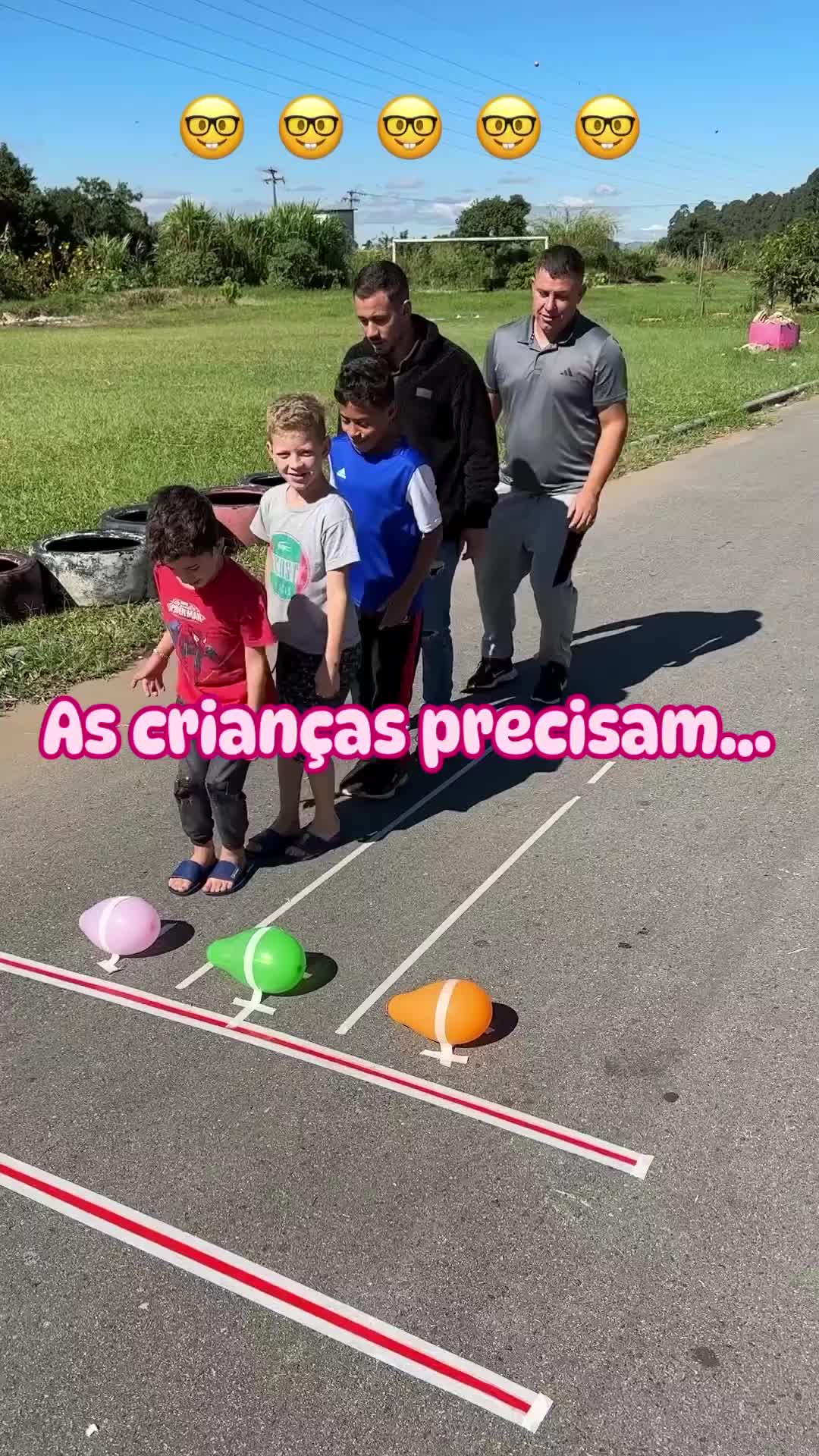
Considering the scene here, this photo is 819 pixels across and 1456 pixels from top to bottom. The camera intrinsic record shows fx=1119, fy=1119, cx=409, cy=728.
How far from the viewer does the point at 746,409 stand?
15797mm

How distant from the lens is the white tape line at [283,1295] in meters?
2.14

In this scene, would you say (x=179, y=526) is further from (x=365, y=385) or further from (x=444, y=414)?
(x=444, y=414)

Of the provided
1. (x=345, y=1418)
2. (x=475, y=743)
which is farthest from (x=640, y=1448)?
(x=475, y=743)

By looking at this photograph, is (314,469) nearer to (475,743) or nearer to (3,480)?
(475,743)

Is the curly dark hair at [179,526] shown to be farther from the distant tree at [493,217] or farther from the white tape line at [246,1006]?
the distant tree at [493,217]

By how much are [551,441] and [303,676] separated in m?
1.76

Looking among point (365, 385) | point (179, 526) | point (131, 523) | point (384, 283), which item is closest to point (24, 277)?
point (131, 523)

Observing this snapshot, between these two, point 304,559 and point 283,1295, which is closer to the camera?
point 283,1295

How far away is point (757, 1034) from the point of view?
3160 mm

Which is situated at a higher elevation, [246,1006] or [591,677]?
[591,677]

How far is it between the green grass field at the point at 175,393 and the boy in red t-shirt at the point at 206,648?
2.16 meters

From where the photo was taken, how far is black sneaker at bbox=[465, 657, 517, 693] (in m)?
5.62

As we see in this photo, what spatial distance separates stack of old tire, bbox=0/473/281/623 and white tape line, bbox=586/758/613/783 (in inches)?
106

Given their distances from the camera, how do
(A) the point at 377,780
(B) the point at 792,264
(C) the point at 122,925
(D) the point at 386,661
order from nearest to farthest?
1. (C) the point at 122,925
2. (D) the point at 386,661
3. (A) the point at 377,780
4. (B) the point at 792,264
